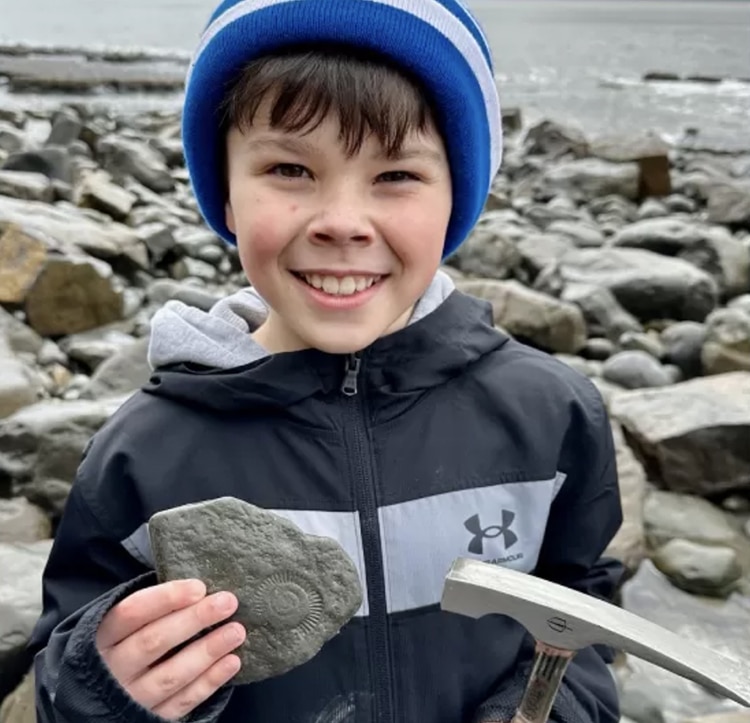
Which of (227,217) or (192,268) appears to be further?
(192,268)

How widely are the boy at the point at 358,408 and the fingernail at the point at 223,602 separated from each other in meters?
0.02

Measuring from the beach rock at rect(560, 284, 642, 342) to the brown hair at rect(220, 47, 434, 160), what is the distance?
4790mm

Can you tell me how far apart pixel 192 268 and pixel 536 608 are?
6727mm

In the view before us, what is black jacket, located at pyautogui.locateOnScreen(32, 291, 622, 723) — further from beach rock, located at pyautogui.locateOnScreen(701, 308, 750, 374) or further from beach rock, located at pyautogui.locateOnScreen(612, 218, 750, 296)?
beach rock, located at pyautogui.locateOnScreen(612, 218, 750, 296)

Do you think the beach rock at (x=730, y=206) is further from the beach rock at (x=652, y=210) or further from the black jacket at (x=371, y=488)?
the black jacket at (x=371, y=488)

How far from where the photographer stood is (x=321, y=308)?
1.68 meters

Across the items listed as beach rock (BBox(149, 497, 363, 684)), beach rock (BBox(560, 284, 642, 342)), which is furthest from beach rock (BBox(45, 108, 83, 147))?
beach rock (BBox(149, 497, 363, 684))

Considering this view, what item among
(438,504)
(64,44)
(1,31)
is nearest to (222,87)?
(438,504)

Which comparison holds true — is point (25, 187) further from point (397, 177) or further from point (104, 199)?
point (397, 177)

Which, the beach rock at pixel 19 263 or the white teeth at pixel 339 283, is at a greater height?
the white teeth at pixel 339 283

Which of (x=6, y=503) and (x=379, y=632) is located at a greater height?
(x=379, y=632)

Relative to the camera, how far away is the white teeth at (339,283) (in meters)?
1.67

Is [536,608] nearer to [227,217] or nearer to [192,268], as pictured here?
[227,217]

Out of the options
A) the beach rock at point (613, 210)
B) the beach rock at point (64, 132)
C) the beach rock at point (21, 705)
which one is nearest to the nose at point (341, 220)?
the beach rock at point (21, 705)
